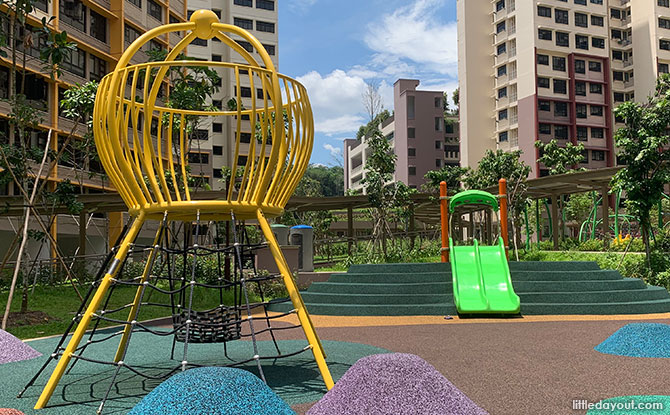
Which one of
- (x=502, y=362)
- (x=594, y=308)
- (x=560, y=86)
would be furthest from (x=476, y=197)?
(x=560, y=86)

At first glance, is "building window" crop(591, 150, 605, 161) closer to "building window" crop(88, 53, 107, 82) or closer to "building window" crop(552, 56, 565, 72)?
"building window" crop(552, 56, 565, 72)

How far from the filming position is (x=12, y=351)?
7.27 metres

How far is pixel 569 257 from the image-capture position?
711 inches

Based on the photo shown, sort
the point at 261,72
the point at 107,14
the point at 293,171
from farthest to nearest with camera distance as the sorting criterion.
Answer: the point at 107,14 < the point at 293,171 < the point at 261,72

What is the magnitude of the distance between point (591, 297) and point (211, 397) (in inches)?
435

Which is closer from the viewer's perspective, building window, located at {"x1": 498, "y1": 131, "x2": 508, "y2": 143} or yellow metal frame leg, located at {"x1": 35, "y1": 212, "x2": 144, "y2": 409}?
yellow metal frame leg, located at {"x1": 35, "y1": 212, "x2": 144, "y2": 409}

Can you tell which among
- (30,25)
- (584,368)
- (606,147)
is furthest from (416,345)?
(606,147)

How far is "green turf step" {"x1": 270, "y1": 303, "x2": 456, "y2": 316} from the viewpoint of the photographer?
40.0 feet

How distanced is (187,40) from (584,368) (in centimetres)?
552

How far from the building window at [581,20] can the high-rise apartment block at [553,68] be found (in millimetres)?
94

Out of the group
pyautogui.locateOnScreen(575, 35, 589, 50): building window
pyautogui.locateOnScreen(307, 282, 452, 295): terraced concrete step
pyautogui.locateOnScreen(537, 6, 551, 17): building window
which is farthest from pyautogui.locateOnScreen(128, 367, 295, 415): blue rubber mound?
pyautogui.locateOnScreen(575, 35, 589, 50): building window

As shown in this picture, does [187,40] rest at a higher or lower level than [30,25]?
lower

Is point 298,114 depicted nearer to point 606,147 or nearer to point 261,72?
point 261,72

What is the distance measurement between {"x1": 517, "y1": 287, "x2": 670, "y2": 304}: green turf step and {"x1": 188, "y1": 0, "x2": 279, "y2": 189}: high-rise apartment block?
3888 centimetres
